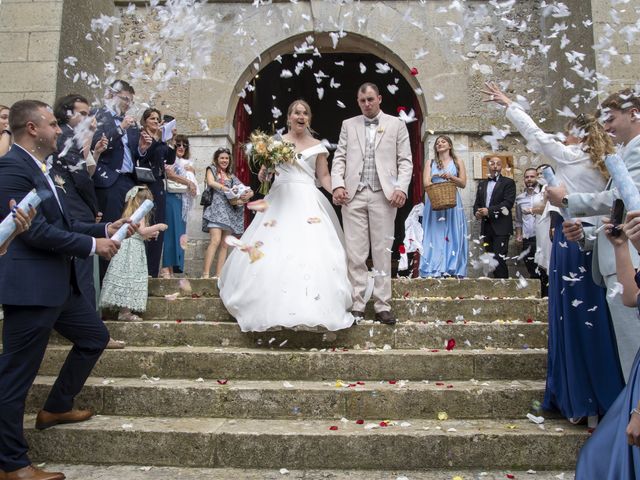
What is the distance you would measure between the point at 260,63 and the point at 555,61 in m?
4.53

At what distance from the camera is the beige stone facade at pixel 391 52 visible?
8.30 m

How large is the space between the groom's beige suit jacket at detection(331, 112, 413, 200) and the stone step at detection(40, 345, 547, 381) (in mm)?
1531

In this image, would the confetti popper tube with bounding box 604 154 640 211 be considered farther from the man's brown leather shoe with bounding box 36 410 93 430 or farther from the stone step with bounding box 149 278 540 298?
the stone step with bounding box 149 278 540 298

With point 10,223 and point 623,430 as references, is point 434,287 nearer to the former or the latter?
point 623,430

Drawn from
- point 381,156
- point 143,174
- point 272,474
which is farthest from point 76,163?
point 272,474

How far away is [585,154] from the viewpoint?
3578mm

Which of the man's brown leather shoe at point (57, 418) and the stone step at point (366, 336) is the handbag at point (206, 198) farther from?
the man's brown leather shoe at point (57, 418)

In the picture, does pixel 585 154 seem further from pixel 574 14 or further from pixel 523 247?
pixel 574 14

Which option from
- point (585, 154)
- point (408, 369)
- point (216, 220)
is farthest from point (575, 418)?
point (216, 220)

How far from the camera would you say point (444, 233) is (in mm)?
6797

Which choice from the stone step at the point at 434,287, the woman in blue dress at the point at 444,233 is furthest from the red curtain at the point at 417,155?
the stone step at the point at 434,287

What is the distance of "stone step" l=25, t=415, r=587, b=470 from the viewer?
3.25 metres

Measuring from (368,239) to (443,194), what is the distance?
76.4 inches

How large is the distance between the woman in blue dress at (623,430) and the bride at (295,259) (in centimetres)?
239
